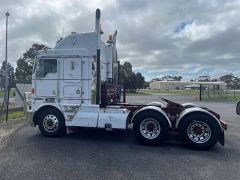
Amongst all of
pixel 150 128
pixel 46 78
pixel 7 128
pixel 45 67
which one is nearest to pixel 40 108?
pixel 46 78

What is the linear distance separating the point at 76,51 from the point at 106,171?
15.9 feet

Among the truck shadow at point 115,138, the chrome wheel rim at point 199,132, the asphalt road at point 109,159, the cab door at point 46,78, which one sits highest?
the cab door at point 46,78

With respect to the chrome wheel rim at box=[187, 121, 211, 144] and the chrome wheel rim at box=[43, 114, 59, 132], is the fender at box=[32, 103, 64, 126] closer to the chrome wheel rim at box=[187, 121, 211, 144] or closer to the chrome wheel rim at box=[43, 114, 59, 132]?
the chrome wheel rim at box=[43, 114, 59, 132]

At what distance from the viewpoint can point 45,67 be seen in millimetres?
10336

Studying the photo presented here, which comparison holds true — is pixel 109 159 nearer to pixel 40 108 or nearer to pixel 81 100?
pixel 81 100

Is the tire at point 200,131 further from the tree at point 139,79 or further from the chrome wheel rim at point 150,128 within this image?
the tree at point 139,79

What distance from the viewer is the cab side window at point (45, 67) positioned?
33.6ft

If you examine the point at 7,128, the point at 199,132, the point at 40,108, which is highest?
the point at 40,108

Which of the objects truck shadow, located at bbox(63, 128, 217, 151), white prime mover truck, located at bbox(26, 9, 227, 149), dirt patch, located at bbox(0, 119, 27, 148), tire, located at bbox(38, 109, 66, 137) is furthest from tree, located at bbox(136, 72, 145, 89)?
tire, located at bbox(38, 109, 66, 137)

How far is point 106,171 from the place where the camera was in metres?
6.45

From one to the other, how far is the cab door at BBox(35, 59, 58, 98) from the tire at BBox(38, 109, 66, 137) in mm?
603

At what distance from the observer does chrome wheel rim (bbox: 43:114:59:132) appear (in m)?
10.1

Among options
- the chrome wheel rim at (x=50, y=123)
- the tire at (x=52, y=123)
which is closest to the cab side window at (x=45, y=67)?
the tire at (x=52, y=123)

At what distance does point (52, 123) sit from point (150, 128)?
3.27 metres
